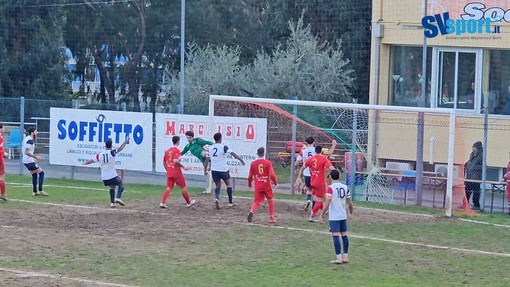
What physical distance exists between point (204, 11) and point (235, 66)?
36.4 feet

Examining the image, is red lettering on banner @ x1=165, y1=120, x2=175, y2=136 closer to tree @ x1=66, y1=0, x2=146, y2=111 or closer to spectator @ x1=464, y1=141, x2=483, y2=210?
spectator @ x1=464, y1=141, x2=483, y2=210

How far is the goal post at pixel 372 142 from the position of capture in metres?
24.6

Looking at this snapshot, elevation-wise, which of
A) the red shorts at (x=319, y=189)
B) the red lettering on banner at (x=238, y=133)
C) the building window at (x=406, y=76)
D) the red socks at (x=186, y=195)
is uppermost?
the building window at (x=406, y=76)

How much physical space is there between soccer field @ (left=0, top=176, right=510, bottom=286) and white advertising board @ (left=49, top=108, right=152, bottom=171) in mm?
3879

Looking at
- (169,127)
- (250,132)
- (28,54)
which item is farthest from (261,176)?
A: (28,54)

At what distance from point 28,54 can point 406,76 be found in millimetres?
21994

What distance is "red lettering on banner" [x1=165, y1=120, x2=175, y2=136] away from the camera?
2780cm

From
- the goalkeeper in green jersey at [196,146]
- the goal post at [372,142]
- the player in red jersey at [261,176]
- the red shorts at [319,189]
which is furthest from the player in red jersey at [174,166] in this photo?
the goal post at [372,142]

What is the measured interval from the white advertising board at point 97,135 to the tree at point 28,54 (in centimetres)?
1632

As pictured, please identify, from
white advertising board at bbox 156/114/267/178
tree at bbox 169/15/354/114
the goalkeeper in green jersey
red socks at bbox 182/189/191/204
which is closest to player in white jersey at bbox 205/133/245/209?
red socks at bbox 182/189/191/204

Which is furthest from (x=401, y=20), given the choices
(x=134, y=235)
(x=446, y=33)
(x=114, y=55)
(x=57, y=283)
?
(x=114, y=55)

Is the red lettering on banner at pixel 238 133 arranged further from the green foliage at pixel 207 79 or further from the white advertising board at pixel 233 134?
the green foliage at pixel 207 79

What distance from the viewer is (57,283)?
1388cm

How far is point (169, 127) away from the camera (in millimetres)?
27875
